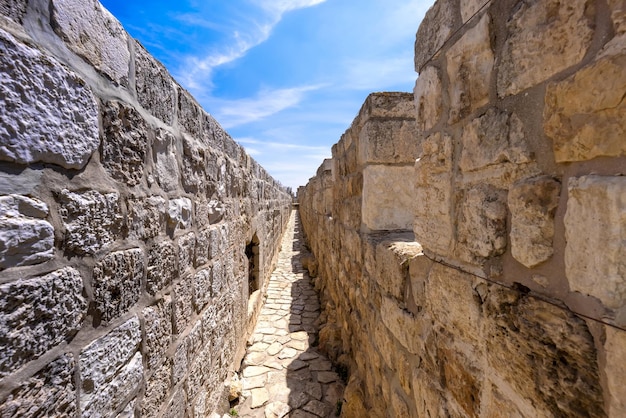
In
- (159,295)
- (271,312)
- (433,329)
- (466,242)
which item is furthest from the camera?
(271,312)

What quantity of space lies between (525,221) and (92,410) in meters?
1.44

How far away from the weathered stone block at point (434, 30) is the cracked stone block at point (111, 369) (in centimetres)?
165

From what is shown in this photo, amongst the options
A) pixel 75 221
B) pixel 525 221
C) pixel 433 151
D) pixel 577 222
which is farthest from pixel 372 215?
pixel 75 221

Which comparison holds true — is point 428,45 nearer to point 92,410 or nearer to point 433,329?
point 433,329

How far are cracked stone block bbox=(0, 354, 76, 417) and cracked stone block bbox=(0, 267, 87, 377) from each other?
57 mm

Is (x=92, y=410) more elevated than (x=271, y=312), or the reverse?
(x=92, y=410)

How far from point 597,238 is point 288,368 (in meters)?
3.10

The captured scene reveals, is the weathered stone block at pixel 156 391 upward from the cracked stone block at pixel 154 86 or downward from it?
downward

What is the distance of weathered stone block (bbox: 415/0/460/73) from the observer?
109cm

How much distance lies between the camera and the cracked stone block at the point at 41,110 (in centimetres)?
68

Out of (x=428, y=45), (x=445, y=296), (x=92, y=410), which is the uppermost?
(x=428, y=45)

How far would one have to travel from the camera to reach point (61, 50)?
2.76 feet

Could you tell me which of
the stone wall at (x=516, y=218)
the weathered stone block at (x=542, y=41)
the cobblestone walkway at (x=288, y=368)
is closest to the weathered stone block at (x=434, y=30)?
the stone wall at (x=516, y=218)

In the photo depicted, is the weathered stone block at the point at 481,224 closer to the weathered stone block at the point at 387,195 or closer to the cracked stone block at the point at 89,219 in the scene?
the weathered stone block at the point at 387,195
